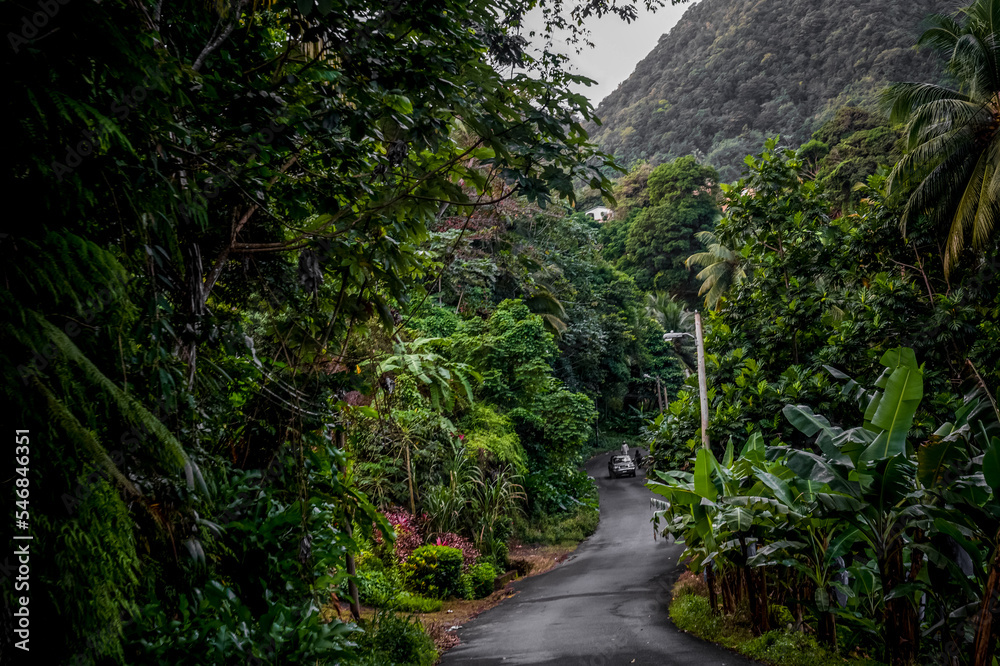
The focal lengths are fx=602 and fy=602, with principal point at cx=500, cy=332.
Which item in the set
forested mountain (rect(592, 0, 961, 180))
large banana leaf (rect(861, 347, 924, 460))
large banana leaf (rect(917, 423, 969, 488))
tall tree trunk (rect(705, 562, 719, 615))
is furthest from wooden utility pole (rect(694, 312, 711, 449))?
forested mountain (rect(592, 0, 961, 180))

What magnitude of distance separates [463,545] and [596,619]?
15.7ft

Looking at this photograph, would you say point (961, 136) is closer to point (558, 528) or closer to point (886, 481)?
point (886, 481)

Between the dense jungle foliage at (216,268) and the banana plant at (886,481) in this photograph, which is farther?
the banana plant at (886,481)

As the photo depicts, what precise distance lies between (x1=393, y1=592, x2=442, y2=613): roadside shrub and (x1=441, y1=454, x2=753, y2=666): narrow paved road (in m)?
0.88

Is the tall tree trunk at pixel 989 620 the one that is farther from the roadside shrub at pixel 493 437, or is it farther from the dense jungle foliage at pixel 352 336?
the roadside shrub at pixel 493 437

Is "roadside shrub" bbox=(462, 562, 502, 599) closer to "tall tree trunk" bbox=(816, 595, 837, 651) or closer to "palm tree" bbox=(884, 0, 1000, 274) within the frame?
"tall tree trunk" bbox=(816, 595, 837, 651)

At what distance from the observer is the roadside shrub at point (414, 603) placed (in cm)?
996

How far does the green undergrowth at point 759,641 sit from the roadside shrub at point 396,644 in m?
3.60

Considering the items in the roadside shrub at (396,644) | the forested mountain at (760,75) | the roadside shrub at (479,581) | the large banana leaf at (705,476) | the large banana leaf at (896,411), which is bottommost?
the roadside shrub at (479,581)

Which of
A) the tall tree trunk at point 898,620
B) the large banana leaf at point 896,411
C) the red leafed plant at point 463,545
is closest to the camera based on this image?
the large banana leaf at point 896,411

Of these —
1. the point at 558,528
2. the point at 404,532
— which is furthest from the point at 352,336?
the point at 558,528

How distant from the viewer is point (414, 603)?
10.3 meters

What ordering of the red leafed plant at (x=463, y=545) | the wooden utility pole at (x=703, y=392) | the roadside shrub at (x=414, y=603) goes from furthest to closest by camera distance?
the red leafed plant at (x=463, y=545), the roadside shrub at (x=414, y=603), the wooden utility pole at (x=703, y=392)

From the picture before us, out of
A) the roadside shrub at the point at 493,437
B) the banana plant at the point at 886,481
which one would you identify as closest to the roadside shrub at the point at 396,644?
the banana plant at the point at 886,481
